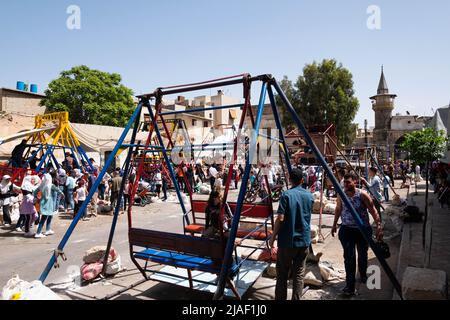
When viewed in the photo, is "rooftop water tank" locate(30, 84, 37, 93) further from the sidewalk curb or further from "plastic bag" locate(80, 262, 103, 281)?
the sidewalk curb

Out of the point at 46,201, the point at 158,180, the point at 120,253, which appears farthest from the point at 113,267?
the point at 158,180

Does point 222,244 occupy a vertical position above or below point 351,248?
above

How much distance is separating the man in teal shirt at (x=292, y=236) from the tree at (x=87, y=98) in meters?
31.0

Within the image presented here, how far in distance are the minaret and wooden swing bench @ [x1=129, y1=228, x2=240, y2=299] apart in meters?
56.8

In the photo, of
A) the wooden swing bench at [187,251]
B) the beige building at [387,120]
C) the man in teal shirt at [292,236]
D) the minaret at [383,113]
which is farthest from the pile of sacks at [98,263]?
the minaret at [383,113]

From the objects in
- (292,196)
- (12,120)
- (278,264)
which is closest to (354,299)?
(278,264)

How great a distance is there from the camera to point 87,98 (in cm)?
3112

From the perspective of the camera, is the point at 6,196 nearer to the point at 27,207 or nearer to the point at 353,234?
the point at 27,207

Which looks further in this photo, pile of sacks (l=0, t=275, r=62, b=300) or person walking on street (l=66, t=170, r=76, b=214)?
person walking on street (l=66, t=170, r=76, b=214)

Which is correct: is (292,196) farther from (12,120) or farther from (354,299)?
(12,120)

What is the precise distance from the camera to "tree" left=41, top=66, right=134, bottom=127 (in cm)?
3103

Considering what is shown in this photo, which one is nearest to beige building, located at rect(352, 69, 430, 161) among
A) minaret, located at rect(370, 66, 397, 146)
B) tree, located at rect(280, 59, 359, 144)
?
minaret, located at rect(370, 66, 397, 146)

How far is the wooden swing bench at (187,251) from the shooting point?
3.86 m

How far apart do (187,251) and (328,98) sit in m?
30.4
